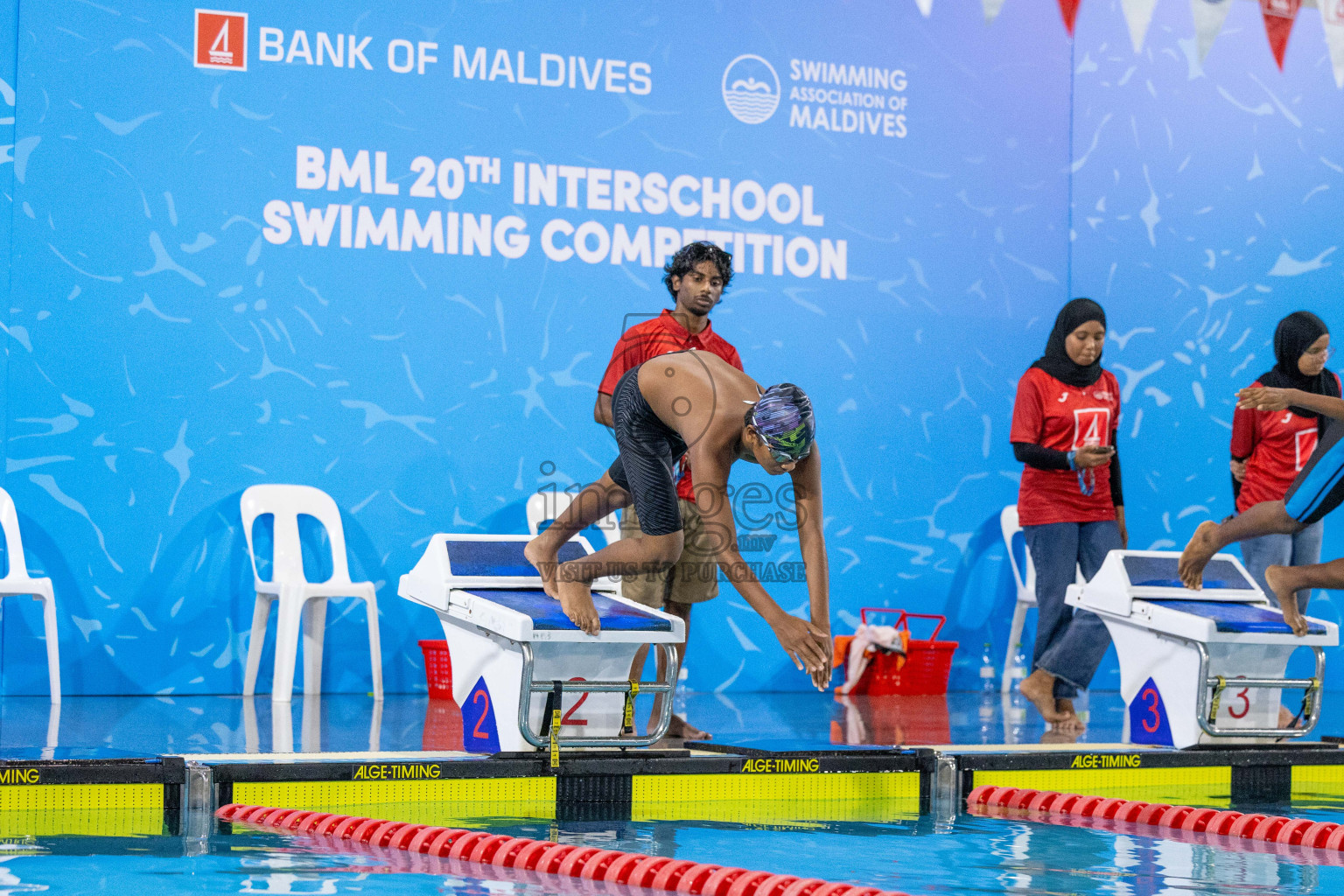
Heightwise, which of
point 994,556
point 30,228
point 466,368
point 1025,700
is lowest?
point 1025,700

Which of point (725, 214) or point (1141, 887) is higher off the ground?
point (725, 214)

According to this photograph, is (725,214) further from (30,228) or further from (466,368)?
(30,228)

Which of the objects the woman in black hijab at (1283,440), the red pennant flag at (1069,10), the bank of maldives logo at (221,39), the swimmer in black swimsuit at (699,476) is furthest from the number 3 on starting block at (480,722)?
the red pennant flag at (1069,10)

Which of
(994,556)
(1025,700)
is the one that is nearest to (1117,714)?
(1025,700)

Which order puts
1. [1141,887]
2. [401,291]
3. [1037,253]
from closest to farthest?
[1141,887] < [401,291] < [1037,253]

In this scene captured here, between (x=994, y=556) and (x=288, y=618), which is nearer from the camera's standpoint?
(x=288, y=618)

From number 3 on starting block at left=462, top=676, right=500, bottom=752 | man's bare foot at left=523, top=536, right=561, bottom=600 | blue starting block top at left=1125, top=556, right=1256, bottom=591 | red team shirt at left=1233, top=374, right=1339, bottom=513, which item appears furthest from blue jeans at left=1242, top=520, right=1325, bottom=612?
number 3 on starting block at left=462, top=676, right=500, bottom=752

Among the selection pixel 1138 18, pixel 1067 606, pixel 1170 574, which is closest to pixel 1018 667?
pixel 1067 606

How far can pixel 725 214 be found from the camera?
29.3 ft

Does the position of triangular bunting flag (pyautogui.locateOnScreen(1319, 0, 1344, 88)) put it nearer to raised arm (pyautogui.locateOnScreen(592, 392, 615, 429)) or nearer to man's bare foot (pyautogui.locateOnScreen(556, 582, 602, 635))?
raised arm (pyautogui.locateOnScreen(592, 392, 615, 429))

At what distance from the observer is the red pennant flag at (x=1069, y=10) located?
31.6ft

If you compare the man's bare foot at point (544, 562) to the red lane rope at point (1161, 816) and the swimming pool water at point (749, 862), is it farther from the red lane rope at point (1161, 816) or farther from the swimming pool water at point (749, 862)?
the red lane rope at point (1161, 816)

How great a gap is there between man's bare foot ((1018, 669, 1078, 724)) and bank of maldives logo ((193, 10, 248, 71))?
5.02 metres

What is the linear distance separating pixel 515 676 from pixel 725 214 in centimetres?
457
